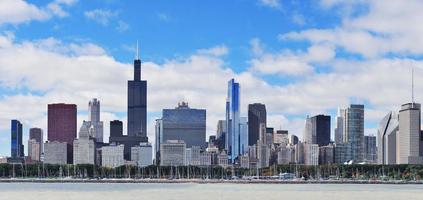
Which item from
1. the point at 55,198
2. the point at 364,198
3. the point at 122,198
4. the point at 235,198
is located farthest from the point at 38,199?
the point at 364,198

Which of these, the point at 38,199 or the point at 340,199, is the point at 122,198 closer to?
the point at 38,199

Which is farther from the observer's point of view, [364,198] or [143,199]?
[364,198]

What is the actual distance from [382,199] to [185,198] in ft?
74.6

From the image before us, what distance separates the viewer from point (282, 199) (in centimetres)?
9219

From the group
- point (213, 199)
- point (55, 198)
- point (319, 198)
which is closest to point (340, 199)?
Result: point (319, 198)

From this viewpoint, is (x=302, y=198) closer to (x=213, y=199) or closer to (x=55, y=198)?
(x=213, y=199)

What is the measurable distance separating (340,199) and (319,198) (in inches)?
104

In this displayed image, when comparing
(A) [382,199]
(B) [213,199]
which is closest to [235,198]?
(B) [213,199]

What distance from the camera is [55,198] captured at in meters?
94.8

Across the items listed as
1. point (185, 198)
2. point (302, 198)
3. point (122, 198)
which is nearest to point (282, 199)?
point (302, 198)

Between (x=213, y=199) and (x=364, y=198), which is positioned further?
(x=364, y=198)

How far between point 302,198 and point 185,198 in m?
13.6

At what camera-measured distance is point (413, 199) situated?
95.4 m

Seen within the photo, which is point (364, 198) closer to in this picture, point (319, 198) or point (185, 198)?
point (319, 198)
